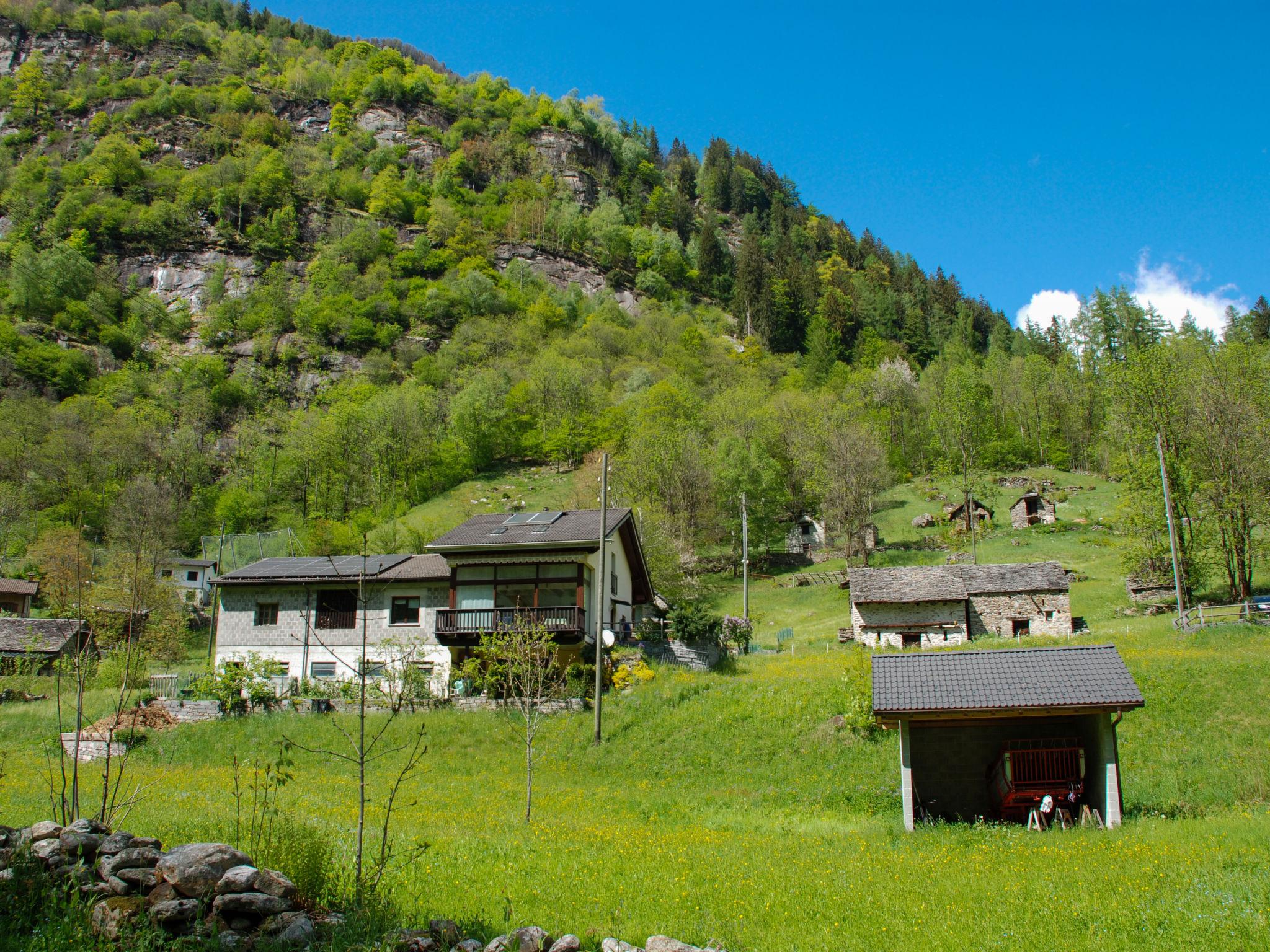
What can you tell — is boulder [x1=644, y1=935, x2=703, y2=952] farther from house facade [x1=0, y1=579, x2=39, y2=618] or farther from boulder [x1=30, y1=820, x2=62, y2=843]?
house facade [x1=0, y1=579, x2=39, y2=618]

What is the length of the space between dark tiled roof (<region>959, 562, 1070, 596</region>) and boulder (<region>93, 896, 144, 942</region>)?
3770cm

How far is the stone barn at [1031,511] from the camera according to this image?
62.3m

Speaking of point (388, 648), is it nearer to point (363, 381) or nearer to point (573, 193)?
point (363, 381)

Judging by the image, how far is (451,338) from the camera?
122125 mm

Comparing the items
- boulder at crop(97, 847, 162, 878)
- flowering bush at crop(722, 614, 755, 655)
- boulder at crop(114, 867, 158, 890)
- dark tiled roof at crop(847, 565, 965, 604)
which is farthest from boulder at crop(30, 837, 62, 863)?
dark tiled roof at crop(847, 565, 965, 604)

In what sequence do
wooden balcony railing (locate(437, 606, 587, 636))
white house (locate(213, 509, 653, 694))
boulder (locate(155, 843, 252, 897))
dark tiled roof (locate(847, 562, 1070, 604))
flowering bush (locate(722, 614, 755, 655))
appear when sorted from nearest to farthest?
boulder (locate(155, 843, 252, 897)), wooden balcony railing (locate(437, 606, 587, 636)), white house (locate(213, 509, 653, 694)), flowering bush (locate(722, 614, 755, 655)), dark tiled roof (locate(847, 562, 1070, 604))

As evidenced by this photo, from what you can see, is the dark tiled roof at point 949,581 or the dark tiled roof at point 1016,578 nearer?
the dark tiled roof at point 949,581

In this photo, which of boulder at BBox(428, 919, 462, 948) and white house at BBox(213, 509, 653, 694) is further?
white house at BBox(213, 509, 653, 694)

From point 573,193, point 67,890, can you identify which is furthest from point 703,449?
point 573,193

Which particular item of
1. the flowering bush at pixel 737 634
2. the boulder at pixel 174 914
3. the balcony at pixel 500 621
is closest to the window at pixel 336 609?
the balcony at pixel 500 621

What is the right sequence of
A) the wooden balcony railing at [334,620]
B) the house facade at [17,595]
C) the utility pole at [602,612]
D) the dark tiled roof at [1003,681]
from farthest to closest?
the house facade at [17,595]
the wooden balcony railing at [334,620]
the utility pole at [602,612]
the dark tiled roof at [1003,681]

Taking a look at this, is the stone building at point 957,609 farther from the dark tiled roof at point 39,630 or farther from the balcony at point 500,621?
the dark tiled roof at point 39,630

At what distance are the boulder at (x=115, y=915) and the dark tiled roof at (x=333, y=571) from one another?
23.6 metres

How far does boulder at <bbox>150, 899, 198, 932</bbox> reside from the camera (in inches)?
281
